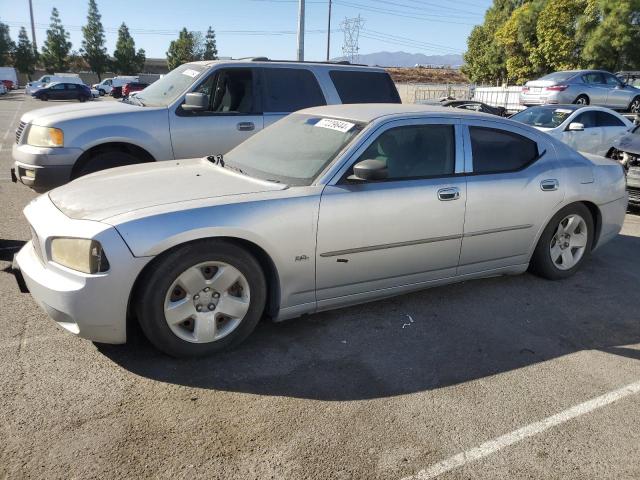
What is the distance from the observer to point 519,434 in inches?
109

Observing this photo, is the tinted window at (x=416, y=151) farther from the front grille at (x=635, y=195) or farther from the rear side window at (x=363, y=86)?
the front grille at (x=635, y=195)

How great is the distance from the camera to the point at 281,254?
3.41 meters

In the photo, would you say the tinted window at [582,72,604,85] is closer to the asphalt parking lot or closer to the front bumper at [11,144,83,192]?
the asphalt parking lot

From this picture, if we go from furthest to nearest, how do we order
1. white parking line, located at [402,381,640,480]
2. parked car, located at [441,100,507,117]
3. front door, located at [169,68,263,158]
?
parked car, located at [441,100,507,117]
front door, located at [169,68,263,158]
white parking line, located at [402,381,640,480]

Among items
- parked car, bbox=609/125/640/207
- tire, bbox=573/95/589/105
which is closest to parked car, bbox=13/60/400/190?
parked car, bbox=609/125/640/207

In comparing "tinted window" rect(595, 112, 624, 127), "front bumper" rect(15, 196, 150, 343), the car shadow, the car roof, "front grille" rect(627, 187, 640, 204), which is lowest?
the car shadow

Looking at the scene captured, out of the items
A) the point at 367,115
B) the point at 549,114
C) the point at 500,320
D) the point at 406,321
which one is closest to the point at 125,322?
the point at 406,321

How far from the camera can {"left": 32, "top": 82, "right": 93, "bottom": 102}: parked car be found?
3841cm

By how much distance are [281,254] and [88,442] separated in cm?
150

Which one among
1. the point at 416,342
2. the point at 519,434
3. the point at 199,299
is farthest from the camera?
the point at 416,342

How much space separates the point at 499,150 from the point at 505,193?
386 millimetres

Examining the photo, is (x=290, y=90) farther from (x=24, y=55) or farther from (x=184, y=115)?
(x=24, y=55)

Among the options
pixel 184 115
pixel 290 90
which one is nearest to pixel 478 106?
pixel 290 90

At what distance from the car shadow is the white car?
6848mm
